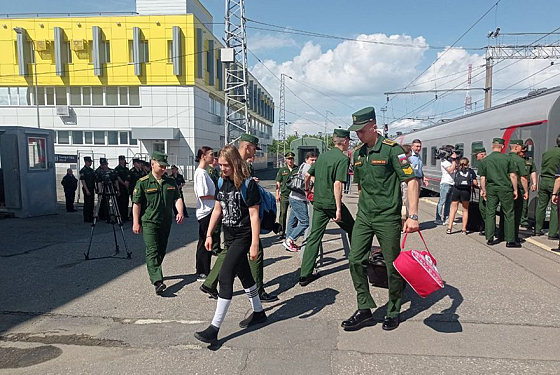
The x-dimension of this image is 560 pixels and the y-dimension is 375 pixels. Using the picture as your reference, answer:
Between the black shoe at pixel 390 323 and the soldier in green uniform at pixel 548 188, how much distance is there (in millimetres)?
5592

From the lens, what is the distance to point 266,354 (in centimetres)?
359

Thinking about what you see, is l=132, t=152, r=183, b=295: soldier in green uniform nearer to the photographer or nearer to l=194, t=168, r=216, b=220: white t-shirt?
l=194, t=168, r=216, b=220: white t-shirt

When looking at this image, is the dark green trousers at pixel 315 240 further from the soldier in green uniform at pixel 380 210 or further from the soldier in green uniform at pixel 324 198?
the soldier in green uniform at pixel 380 210

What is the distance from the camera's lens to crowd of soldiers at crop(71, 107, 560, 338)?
4.03m

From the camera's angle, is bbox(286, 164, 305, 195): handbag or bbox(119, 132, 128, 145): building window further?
bbox(119, 132, 128, 145): building window

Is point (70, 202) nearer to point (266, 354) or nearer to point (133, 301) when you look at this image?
point (133, 301)

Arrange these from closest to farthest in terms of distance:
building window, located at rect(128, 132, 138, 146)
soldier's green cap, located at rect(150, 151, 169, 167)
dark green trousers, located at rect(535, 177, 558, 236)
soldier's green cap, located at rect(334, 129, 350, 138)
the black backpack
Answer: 1. soldier's green cap, located at rect(150, 151, 169, 167)
2. soldier's green cap, located at rect(334, 129, 350, 138)
3. dark green trousers, located at rect(535, 177, 558, 236)
4. the black backpack
5. building window, located at rect(128, 132, 138, 146)

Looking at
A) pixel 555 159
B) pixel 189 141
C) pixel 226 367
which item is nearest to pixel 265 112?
pixel 189 141

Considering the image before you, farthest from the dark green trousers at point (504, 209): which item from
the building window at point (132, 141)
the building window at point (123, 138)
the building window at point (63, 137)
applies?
the building window at point (63, 137)

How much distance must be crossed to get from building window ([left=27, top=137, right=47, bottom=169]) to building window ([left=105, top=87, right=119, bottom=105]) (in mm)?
21014

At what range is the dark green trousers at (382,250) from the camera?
3.99m

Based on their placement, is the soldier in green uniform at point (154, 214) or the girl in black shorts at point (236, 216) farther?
the soldier in green uniform at point (154, 214)

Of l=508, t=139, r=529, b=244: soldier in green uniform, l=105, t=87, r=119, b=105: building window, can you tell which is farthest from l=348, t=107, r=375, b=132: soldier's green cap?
l=105, t=87, r=119, b=105: building window

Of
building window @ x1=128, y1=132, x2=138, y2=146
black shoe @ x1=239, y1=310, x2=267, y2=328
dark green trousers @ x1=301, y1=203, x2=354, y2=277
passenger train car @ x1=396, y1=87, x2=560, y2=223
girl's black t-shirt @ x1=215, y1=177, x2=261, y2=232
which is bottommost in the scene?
black shoe @ x1=239, y1=310, x2=267, y2=328
